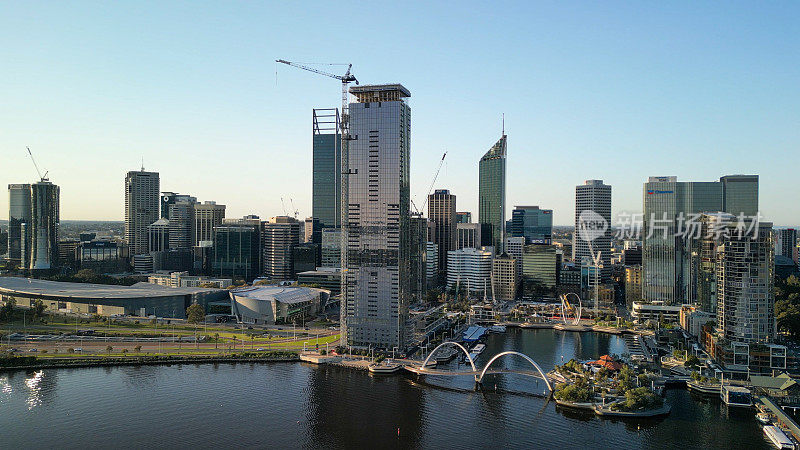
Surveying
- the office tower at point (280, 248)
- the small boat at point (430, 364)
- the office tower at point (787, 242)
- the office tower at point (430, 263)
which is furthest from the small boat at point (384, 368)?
the office tower at point (787, 242)

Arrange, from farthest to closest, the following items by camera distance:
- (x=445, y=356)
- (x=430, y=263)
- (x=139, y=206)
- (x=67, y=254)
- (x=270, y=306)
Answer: (x=139, y=206)
(x=67, y=254)
(x=430, y=263)
(x=270, y=306)
(x=445, y=356)

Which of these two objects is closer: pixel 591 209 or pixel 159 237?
pixel 591 209

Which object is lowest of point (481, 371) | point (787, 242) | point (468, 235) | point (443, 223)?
point (481, 371)

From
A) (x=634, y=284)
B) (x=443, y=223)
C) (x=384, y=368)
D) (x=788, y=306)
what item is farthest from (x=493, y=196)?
(x=384, y=368)

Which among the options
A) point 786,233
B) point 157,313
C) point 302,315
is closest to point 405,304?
point 302,315

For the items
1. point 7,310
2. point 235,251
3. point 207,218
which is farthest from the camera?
point 207,218

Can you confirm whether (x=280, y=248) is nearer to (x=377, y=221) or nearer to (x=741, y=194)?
(x=377, y=221)

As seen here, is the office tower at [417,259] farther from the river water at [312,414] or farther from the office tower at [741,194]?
the office tower at [741,194]
